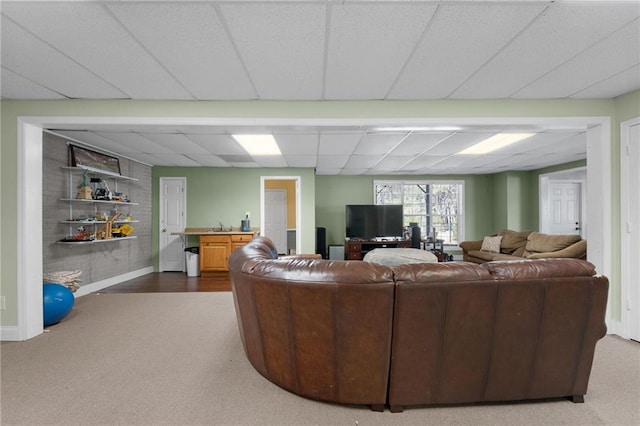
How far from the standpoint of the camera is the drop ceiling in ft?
5.72

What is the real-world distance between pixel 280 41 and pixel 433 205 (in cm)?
735

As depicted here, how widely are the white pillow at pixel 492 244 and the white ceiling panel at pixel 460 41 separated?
14.9 feet

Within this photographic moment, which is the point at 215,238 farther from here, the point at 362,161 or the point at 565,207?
the point at 565,207

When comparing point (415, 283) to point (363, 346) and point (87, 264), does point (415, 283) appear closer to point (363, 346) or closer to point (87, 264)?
point (363, 346)

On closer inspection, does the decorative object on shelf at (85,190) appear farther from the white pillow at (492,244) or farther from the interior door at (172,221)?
the white pillow at (492,244)

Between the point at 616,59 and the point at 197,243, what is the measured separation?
7085mm

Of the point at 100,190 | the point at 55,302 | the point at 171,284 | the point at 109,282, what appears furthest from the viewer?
the point at 171,284

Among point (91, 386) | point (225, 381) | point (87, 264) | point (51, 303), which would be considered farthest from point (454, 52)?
point (87, 264)

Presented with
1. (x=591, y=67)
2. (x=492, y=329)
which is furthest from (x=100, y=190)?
(x=591, y=67)

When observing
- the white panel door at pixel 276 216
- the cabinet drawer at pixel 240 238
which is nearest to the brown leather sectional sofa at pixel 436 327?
the cabinet drawer at pixel 240 238

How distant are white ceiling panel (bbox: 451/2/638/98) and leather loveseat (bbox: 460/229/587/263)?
118 inches

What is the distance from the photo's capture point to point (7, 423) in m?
1.75

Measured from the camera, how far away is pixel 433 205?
27.7 ft

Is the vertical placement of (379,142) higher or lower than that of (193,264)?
higher
